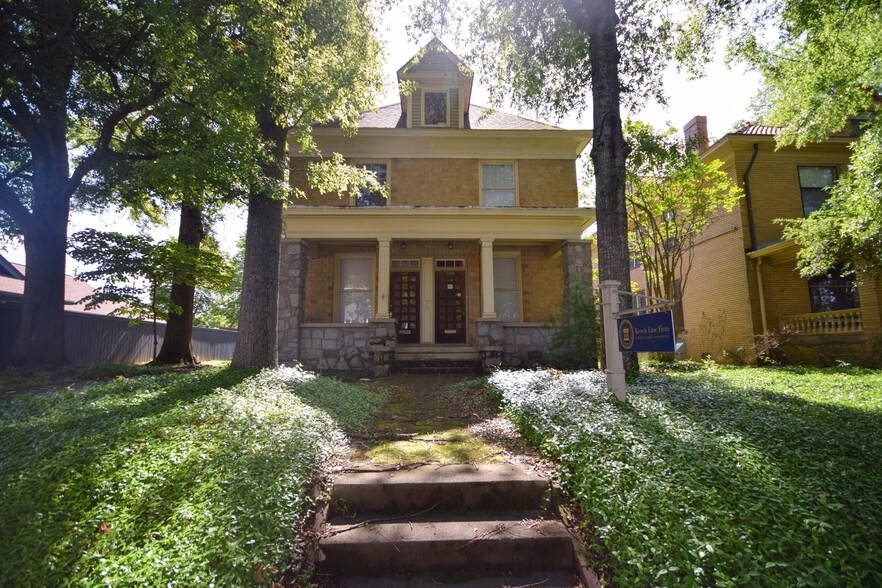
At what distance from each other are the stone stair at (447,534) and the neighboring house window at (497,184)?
378 inches

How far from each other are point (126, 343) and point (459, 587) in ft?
51.6

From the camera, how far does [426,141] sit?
1157cm

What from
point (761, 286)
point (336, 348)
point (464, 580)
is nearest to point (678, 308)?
point (761, 286)

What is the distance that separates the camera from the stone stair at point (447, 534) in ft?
8.16

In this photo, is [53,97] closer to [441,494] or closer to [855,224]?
[441,494]

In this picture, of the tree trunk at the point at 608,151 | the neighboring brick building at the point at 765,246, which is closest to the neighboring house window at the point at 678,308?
the neighboring brick building at the point at 765,246

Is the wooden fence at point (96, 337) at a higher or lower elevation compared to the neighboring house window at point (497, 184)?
lower

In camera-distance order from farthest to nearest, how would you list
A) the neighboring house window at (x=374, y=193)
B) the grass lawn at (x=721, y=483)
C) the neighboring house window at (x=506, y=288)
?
1. the neighboring house window at (x=506, y=288)
2. the neighboring house window at (x=374, y=193)
3. the grass lawn at (x=721, y=483)

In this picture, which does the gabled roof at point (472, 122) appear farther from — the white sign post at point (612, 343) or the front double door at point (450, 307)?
the white sign post at point (612, 343)

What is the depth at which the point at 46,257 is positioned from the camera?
865 centimetres

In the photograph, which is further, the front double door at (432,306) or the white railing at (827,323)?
the front double door at (432,306)

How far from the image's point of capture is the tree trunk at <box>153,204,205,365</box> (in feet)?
36.5

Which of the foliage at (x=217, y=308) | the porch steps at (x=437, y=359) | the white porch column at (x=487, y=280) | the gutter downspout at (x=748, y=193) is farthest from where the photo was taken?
the foliage at (x=217, y=308)

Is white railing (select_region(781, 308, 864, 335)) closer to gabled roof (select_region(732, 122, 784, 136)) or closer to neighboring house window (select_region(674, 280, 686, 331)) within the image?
neighboring house window (select_region(674, 280, 686, 331))
